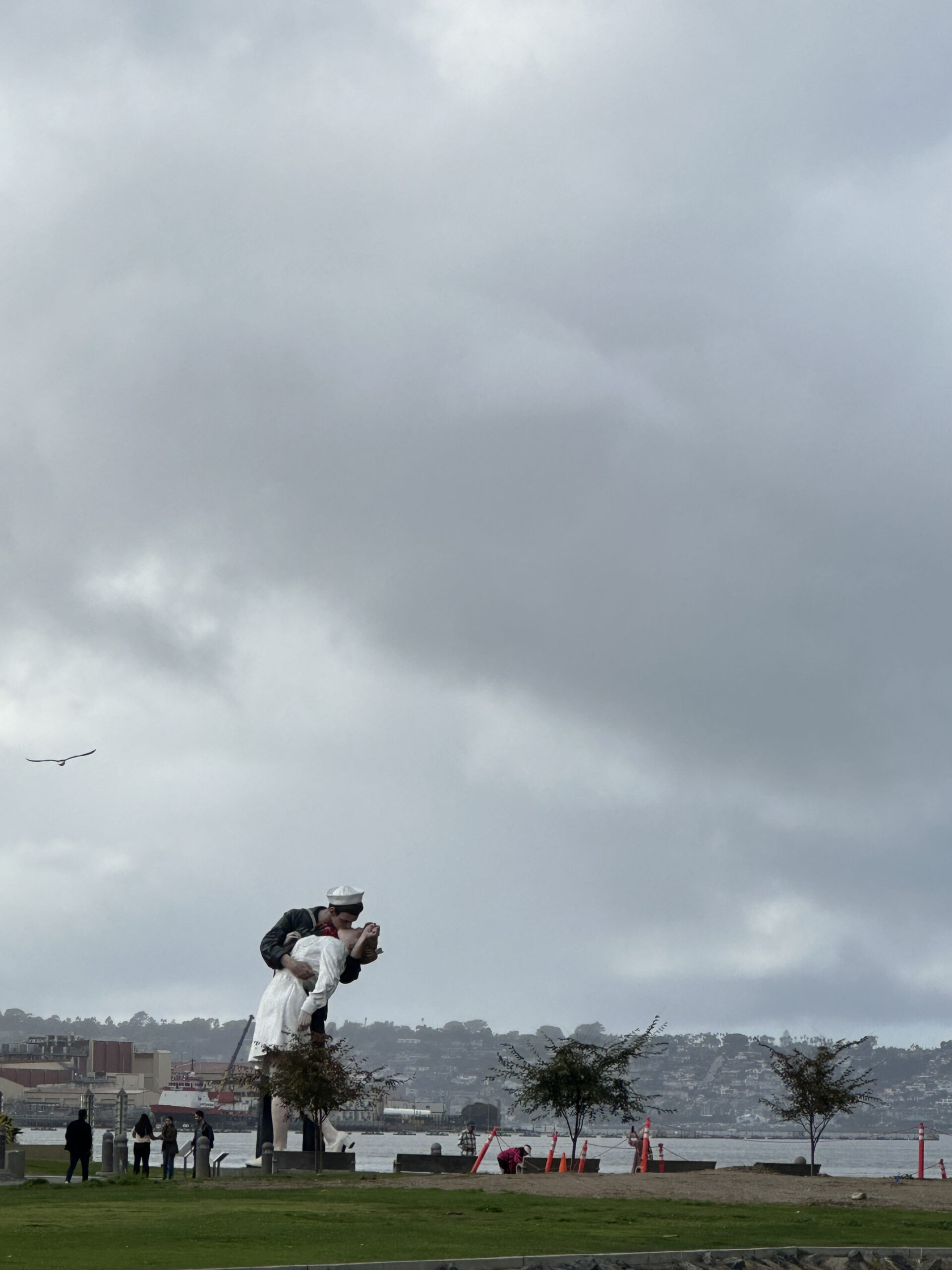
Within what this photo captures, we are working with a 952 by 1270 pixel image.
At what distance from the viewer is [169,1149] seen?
43562mm

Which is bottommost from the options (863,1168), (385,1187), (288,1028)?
(863,1168)

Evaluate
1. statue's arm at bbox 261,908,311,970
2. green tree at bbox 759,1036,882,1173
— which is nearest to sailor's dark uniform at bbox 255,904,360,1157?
statue's arm at bbox 261,908,311,970

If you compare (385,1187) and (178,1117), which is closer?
(385,1187)

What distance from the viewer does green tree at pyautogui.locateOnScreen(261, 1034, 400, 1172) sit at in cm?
4044

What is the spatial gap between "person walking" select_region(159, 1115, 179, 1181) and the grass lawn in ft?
34.7

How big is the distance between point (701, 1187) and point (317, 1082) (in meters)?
11.0

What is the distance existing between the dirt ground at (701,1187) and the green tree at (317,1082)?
4168 millimetres

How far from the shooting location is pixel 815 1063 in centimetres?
5022

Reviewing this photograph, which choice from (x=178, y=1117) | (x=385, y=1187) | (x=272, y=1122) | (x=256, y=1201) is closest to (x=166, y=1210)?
(x=256, y=1201)

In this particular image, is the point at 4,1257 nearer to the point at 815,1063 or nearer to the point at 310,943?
the point at 310,943

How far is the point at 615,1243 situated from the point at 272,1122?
83.2 feet

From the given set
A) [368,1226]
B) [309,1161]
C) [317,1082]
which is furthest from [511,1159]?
[368,1226]

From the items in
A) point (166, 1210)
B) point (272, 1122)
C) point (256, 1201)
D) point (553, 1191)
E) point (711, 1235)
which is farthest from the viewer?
point (272, 1122)

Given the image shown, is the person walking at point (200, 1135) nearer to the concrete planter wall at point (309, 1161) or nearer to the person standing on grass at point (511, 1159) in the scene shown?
the concrete planter wall at point (309, 1161)
